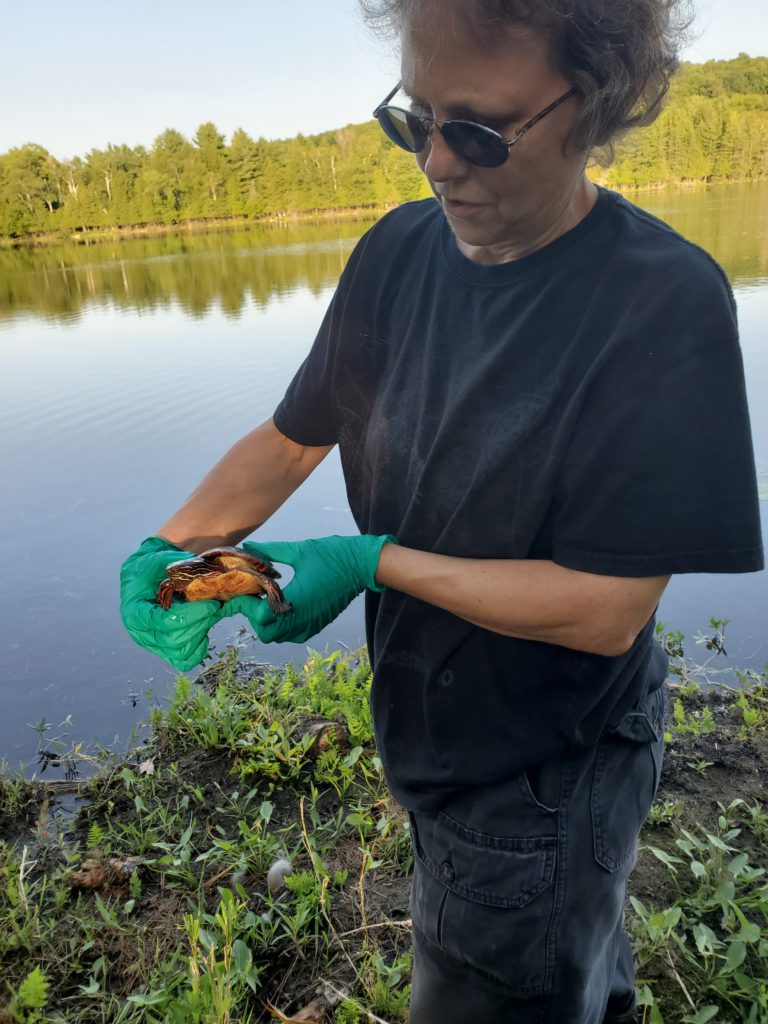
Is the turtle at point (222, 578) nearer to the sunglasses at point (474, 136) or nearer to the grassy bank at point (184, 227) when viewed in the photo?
the sunglasses at point (474, 136)

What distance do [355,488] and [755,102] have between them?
78555 mm

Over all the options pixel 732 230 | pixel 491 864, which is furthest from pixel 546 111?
pixel 732 230

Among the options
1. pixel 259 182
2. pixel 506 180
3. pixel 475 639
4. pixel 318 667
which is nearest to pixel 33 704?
pixel 318 667

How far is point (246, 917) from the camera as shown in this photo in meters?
2.24

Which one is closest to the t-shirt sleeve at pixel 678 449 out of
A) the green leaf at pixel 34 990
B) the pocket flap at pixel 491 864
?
the pocket flap at pixel 491 864

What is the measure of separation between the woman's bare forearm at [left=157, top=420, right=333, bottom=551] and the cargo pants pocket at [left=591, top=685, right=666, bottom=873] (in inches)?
36.1

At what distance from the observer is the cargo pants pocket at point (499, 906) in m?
1.31

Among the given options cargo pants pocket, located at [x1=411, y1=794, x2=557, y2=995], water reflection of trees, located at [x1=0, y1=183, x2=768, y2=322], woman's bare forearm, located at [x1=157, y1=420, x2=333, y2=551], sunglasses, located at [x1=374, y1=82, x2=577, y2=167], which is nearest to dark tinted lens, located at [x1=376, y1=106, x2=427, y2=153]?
sunglasses, located at [x1=374, y1=82, x2=577, y2=167]

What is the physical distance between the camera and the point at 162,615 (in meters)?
1.49

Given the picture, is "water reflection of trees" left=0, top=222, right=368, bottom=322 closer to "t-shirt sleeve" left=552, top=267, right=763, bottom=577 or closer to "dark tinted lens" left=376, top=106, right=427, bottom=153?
"dark tinted lens" left=376, top=106, right=427, bottom=153

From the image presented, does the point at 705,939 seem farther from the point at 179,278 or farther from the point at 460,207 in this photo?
the point at 179,278

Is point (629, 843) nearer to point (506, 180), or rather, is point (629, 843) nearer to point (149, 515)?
point (506, 180)

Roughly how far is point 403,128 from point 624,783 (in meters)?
1.32

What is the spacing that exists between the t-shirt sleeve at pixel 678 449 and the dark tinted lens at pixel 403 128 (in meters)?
0.56
